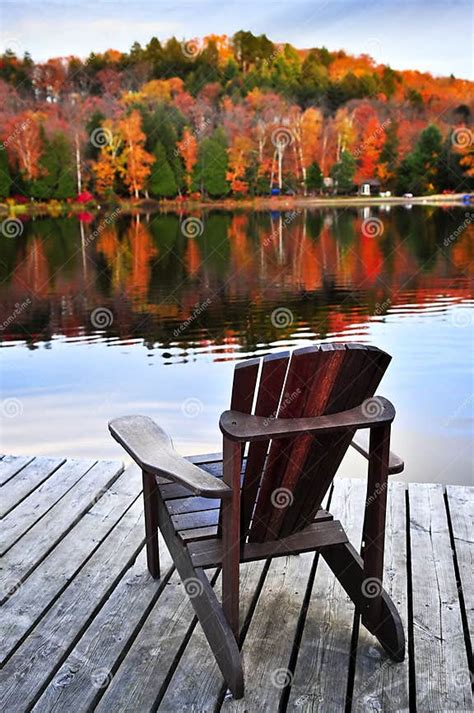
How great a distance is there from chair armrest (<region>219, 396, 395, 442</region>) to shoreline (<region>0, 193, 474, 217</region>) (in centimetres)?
3666

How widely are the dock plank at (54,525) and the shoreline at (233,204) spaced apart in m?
35.1

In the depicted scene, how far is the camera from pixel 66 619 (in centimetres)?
223

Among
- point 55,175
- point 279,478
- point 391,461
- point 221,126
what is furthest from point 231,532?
point 221,126

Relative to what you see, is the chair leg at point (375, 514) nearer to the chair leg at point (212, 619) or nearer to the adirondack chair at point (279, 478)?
the adirondack chair at point (279, 478)

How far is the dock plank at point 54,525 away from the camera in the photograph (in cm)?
251

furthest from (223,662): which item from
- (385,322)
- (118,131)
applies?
(118,131)

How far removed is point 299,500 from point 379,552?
0.84 feet

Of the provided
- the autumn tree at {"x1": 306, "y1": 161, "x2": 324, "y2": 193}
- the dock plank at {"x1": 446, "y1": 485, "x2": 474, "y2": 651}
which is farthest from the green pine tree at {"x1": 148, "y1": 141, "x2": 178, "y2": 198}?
the dock plank at {"x1": 446, "y1": 485, "x2": 474, "y2": 651}

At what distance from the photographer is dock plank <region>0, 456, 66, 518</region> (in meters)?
3.03

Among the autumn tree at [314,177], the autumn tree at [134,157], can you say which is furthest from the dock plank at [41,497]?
the autumn tree at [314,177]

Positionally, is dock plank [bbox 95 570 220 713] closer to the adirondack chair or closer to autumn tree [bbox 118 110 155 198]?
the adirondack chair

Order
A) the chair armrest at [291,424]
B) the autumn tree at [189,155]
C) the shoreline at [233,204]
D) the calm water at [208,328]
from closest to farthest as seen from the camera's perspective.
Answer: the chair armrest at [291,424]
the calm water at [208,328]
the shoreline at [233,204]
the autumn tree at [189,155]

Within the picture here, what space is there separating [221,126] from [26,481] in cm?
3988

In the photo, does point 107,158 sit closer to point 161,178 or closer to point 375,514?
point 161,178
